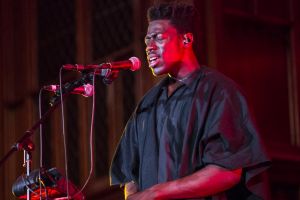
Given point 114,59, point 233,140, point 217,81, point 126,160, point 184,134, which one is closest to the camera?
point 233,140

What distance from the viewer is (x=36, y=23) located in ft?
33.3

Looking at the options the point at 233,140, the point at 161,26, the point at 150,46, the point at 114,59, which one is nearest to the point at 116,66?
the point at 150,46

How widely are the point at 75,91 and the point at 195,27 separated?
0.75m

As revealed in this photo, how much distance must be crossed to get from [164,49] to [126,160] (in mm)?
662

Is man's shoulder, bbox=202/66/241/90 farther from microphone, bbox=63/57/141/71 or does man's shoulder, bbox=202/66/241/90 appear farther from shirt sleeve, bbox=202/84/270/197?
microphone, bbox=63/57/141/71

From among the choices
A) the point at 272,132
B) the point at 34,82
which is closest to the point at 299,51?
the point at 272,132

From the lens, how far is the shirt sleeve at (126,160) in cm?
514

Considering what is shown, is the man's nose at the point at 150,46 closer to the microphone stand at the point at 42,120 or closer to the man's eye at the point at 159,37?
the man's eye at the point at 159,37

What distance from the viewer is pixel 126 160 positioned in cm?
520

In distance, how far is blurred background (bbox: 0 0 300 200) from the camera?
7.81 m

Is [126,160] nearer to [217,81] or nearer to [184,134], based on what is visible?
[184,134]

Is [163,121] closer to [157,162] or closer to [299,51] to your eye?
[157,162]

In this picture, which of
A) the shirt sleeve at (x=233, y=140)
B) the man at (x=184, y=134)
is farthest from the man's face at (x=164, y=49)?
the shirt sleeve at (x=233, y=140)

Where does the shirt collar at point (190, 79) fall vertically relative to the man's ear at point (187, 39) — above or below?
below
